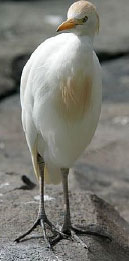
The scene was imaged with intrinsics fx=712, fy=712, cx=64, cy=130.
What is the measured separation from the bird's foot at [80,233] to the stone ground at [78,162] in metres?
0.03

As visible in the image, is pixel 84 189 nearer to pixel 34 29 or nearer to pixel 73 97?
pixel 73 97

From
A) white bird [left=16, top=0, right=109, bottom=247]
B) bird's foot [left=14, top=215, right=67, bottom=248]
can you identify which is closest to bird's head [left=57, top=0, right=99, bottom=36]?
white bird [left=16, top=0, right=109, bottom=247]

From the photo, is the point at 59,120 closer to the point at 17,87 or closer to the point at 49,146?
the point at 49,146

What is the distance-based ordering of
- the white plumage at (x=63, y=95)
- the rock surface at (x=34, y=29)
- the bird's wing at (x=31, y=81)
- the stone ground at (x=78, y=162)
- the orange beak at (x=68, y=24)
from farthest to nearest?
the rock surface at (x=34, y=29)
the stone ground at (x=78, y=162)
the bird's wing at (x=31, y=81)
the white plumage at (x=63, y=95)
the orange beak at (x=68, y=24)

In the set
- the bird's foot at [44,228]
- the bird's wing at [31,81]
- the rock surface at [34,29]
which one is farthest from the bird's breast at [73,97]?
the rock surface at [34,29]

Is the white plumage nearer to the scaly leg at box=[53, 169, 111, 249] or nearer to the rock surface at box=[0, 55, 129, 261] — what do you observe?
the scaly leg at box=[53, 169, 111, 249]

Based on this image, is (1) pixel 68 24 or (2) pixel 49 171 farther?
(2) pixel 49 171

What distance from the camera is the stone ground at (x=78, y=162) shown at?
4.22 meters

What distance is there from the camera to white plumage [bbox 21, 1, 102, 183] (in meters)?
3.74

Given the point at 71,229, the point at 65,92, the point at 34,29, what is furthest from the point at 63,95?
the point at 34,29

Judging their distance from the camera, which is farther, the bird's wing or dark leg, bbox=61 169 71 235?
dark leg, bbox=61 169 71 235

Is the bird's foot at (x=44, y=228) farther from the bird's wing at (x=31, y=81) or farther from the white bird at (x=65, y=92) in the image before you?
the bird's wing at (x=31, y=81)

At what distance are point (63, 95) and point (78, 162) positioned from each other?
11.4 ft

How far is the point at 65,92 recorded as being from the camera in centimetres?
383
